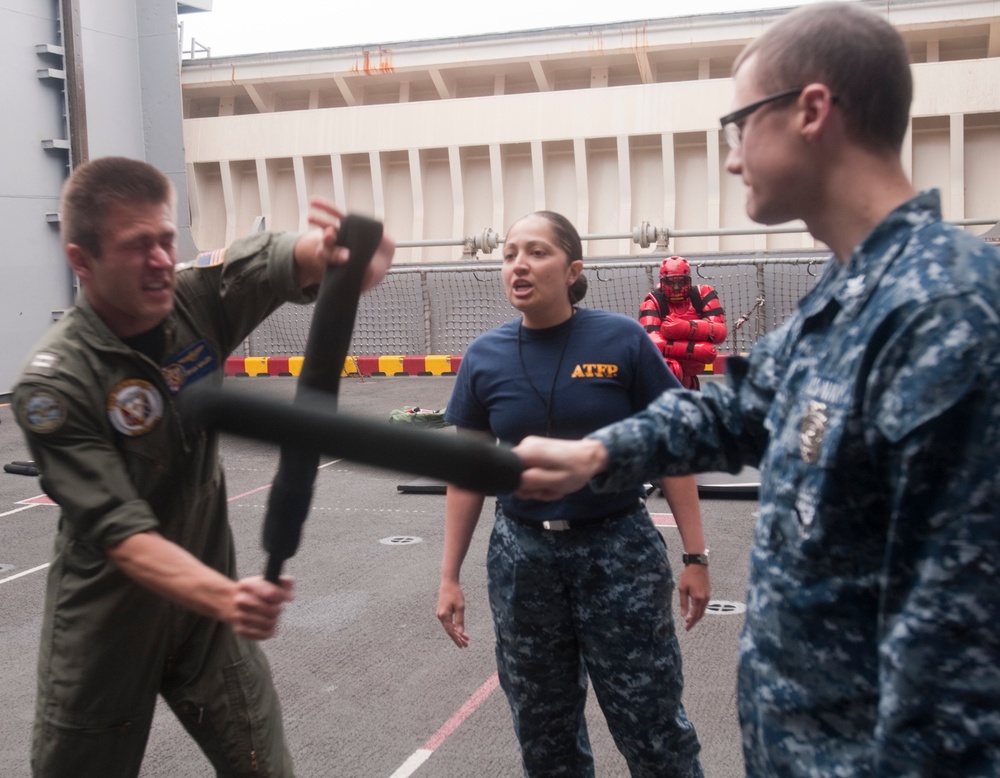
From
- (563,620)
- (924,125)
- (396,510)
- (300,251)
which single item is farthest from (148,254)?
(924,125)

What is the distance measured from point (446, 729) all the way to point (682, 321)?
5.29 metres

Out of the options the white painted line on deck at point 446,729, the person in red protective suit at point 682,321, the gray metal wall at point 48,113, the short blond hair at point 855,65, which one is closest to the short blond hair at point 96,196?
the short blond hair at point 855,65

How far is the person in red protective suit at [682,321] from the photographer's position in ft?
29.0

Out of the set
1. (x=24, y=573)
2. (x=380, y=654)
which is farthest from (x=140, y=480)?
(x=24, y=573)

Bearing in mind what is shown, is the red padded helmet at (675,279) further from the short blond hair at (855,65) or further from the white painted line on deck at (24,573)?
the short blond hair at (855,65)

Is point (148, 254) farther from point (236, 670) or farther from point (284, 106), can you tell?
point (284, 106)

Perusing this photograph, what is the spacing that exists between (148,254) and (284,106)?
19.5 metres

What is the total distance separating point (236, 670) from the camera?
105 inches

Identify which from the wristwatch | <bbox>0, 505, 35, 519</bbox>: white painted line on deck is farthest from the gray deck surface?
the wristwatch

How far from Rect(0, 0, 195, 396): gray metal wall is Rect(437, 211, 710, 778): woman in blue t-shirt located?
45.7 feet

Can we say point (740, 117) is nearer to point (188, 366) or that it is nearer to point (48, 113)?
point (188, 366)

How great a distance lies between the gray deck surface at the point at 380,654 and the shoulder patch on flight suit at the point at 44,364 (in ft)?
1.75

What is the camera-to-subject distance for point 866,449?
1.38 meters

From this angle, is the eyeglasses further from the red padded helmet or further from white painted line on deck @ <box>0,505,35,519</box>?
white painted line on deck @ <box>0,505,35,519</box>
